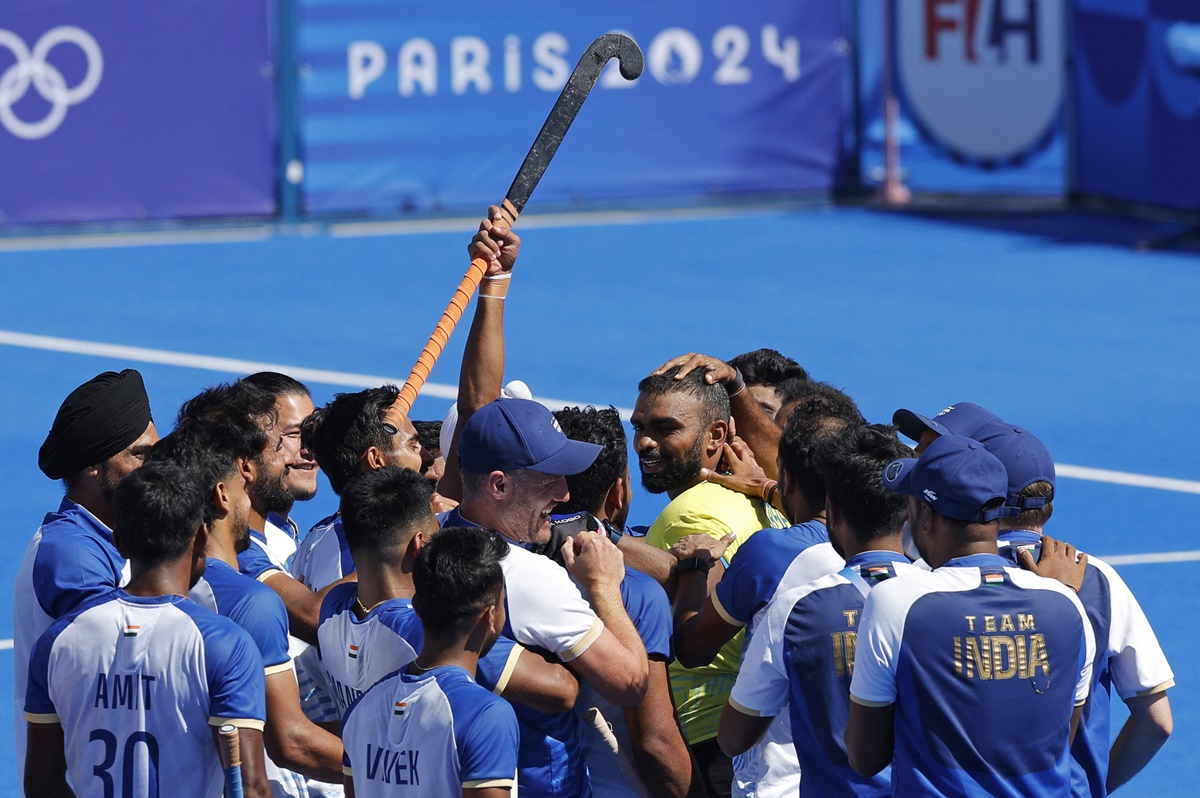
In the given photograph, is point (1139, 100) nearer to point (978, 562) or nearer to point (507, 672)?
point (978, 562)

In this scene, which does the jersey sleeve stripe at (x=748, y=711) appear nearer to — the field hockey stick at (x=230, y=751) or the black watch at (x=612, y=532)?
the black watch at (x=612, y=532)

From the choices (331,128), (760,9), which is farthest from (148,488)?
(760,9)

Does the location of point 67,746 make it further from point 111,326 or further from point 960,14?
point 960,14

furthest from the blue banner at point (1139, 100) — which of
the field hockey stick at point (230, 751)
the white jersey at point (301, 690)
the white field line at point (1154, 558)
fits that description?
the field hockey stick at point (230, 751)

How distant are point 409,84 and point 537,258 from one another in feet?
9.33

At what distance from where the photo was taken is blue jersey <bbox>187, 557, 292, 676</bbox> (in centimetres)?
464


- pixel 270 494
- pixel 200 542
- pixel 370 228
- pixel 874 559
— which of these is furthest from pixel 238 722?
pixel 370 228

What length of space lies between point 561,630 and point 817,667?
65cm

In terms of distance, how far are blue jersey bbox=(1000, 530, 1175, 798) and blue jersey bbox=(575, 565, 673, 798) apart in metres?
0.93

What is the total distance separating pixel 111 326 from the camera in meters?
16.1

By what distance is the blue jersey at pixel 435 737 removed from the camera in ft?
13.5

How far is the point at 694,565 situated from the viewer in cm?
559

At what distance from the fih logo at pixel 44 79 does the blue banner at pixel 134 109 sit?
1cm

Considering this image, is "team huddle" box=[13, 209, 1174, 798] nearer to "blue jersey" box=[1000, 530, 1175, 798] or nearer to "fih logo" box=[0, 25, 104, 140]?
"blue jersey" box=[1000, 530, 1175, 798]
